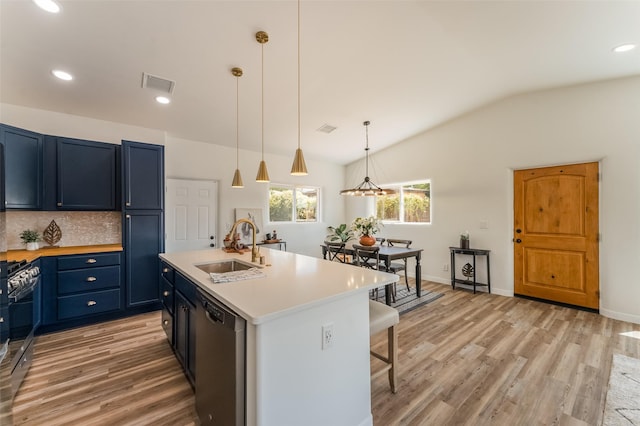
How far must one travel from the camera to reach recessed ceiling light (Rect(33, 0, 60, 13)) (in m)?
1.98

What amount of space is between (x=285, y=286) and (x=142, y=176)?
9.91 feet

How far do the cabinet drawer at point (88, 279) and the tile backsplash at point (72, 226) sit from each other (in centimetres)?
71

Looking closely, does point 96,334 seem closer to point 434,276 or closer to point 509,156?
point 434,276

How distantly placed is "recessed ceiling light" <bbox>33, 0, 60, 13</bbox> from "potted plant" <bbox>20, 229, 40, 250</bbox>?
2543mm

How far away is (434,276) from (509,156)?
249 centimetres

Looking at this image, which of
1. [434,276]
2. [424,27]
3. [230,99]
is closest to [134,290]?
[230,99]

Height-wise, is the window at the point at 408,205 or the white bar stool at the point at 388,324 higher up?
the window at the point at 408,205

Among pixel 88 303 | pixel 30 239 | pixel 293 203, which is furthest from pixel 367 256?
pixel 30 239

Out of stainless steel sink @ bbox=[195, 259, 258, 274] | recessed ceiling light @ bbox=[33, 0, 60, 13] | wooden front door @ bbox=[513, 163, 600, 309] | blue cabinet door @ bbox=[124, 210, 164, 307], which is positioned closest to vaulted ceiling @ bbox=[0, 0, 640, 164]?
recessed ceiling light @ bbox=[33, 0, 60, 13]

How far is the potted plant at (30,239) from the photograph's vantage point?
3166 mm

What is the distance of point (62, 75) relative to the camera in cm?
276

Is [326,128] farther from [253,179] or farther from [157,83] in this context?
[157,83]

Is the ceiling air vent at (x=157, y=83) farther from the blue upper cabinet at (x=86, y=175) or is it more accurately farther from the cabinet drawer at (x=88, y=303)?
the cabinet drawer at (x=88, y=303)

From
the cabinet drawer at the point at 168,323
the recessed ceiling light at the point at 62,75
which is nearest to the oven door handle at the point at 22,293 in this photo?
the cabinet drawer at the point at 168,323
